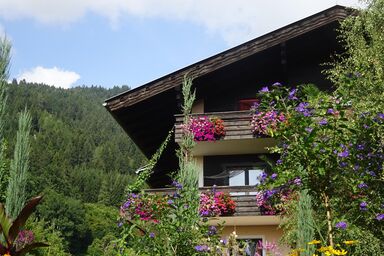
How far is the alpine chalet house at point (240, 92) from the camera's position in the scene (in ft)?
53.5

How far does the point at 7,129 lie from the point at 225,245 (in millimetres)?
4266

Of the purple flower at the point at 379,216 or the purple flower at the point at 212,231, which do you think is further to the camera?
the purple flower at the point at 212,231

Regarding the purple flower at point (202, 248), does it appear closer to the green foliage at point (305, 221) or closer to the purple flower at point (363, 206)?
the green foliage at point (305, 221)

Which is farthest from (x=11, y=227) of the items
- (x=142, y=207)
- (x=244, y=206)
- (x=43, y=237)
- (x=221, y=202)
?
(x=43, y=237)

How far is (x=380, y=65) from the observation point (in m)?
9.98

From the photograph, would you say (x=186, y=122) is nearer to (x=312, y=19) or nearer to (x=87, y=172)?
(x=312, y=19)

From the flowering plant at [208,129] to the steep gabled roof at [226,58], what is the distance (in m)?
1.37

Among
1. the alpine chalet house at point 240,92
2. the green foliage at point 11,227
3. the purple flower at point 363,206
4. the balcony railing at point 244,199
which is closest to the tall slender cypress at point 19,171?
the green foliage at point 11,227

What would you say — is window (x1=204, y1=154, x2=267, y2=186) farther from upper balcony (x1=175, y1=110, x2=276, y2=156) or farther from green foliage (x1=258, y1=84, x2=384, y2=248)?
green foliage (x1=258, y1=84, x2=384, y2=248)

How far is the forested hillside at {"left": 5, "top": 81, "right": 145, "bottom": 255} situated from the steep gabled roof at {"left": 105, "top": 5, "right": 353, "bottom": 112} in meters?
45.2

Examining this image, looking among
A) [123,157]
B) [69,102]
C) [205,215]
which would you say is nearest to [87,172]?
[123,157]

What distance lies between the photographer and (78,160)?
94.6 m

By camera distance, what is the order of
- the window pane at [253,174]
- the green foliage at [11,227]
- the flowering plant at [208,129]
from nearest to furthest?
the green foliage at [11,227], the flowering plant at [208,129], the window pane at [253,174]

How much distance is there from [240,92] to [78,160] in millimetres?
79707
